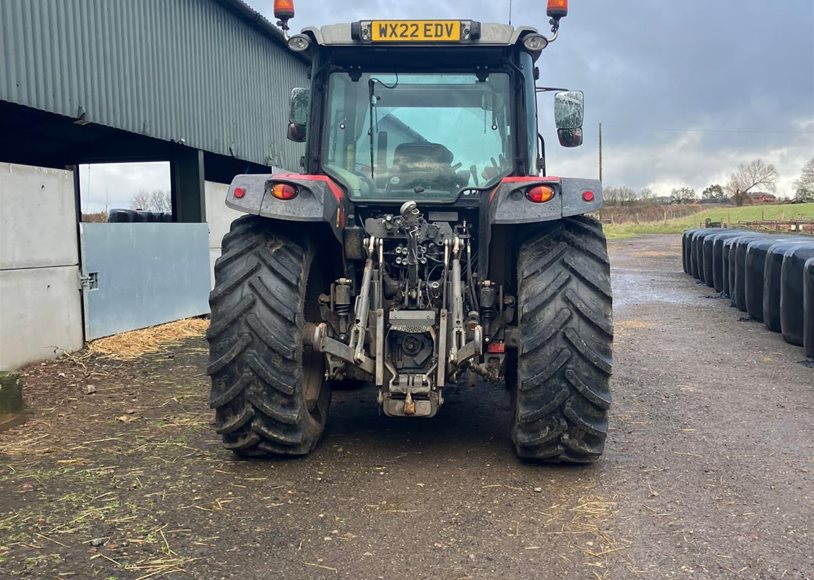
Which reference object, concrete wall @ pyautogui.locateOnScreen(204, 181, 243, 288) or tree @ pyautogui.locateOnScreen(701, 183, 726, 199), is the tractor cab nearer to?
concrete wall @ pyautogui.locateOnScreen(204, 181, 243, 288)

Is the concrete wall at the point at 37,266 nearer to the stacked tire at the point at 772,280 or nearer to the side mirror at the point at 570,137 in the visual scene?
the side mirror at the point at 570,137

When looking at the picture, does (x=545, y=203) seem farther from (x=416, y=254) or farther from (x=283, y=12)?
(x=283, y=12)

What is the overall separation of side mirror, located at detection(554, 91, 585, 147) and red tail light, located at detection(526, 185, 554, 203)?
1.13m

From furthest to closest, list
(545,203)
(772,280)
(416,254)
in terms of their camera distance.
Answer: (772,280), (416,254), (545,203)

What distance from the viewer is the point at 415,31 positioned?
470 centimetres

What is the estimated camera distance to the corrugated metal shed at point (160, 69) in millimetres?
8617

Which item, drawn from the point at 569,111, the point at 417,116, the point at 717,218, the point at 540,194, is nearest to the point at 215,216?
the point at 417,116

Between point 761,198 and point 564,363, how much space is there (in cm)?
6632

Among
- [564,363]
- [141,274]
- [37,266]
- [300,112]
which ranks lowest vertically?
[564,363]

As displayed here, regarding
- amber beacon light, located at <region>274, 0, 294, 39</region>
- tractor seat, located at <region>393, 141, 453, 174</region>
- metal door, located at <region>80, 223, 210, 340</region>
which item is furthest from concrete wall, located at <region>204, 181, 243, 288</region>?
tractor seat, located at <region>393, 141, 453, 174</region>

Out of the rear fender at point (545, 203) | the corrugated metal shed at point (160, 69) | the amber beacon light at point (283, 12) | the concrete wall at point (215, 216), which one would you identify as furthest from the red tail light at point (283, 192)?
the concrete wall at point (215, 216)

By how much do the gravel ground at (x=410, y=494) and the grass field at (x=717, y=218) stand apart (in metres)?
40.5

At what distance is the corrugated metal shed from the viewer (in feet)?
28.3

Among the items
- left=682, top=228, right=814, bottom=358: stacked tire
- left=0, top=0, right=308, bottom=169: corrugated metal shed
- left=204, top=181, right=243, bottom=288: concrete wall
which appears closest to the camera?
left=682, top=228, right=814, bottom=358: stacked tire
